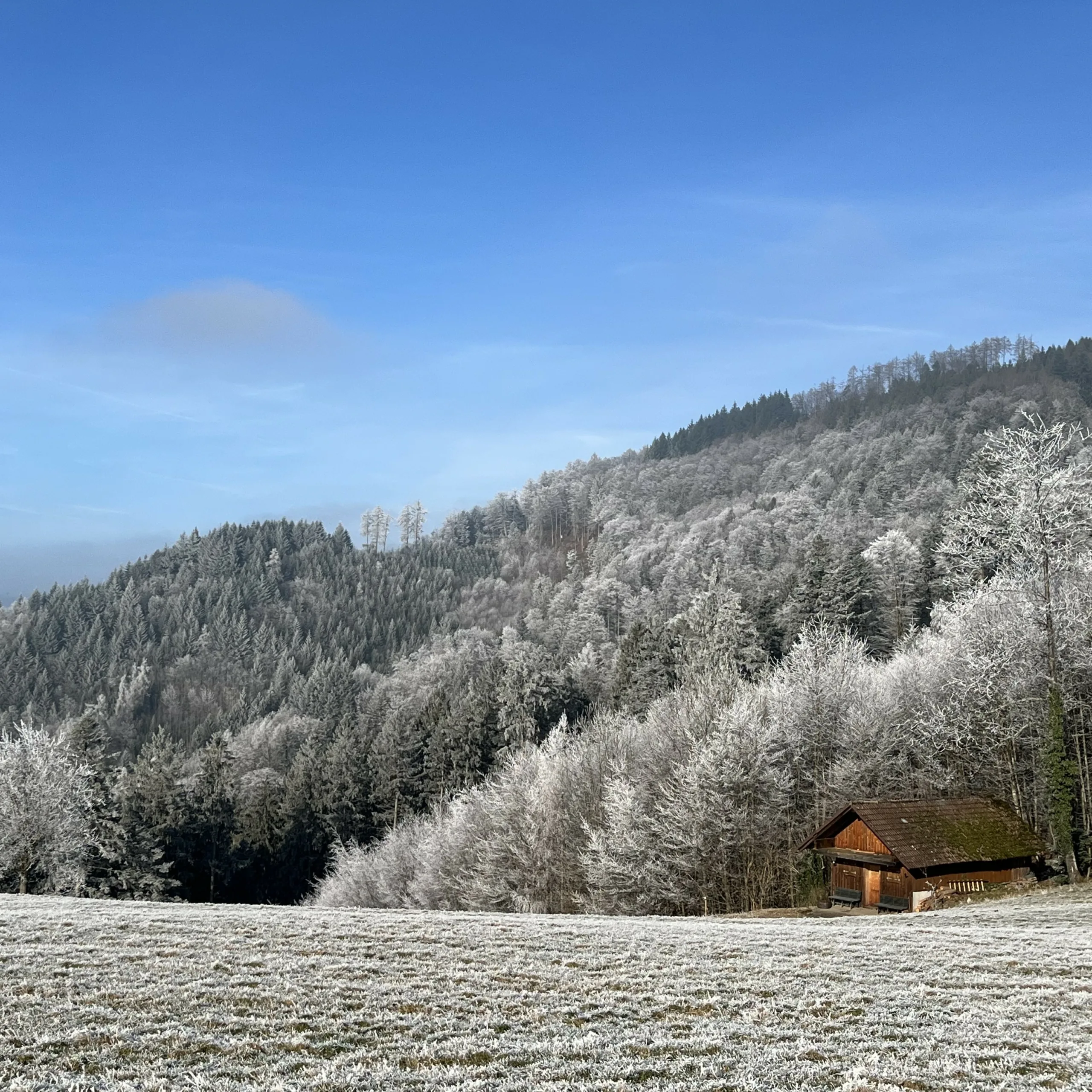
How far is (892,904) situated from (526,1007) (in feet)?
97.3

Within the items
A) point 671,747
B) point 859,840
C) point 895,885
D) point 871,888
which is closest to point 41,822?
point 671,747

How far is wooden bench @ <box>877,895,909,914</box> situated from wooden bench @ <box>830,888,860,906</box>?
1.63m

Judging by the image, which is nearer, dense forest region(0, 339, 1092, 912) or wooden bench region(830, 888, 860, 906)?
wooden bench region(830, 888, 860, 906)

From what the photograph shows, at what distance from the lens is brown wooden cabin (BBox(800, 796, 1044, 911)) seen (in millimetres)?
37094

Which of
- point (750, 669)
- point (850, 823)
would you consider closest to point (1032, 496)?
point (850, 823)

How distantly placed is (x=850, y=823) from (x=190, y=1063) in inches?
1402

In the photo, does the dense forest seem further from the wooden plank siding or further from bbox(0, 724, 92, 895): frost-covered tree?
the wooden plank siding

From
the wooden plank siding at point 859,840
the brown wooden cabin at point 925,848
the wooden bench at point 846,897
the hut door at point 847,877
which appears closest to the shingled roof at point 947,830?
the brown wooden cabin at point 925,848

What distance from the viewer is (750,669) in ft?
228

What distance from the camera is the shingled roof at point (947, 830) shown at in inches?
1465

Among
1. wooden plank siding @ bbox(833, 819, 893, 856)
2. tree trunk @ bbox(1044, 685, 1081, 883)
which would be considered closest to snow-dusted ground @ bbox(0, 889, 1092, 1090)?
tree trunk @ bbox(1044, 685, 1081, 883)

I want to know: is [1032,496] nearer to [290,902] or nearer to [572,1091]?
[572,1091]

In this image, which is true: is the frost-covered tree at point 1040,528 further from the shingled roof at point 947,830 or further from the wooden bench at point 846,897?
the wooden bench at point 846,897

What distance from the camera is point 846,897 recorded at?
41.2 m
